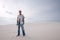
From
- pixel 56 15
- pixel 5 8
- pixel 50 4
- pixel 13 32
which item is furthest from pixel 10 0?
pixel 56 15

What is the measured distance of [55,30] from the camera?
2344 millimetres

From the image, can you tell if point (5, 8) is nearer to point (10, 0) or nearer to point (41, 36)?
point (10, 0)

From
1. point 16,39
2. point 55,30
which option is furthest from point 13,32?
point 55,30

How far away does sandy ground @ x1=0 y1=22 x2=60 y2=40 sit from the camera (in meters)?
2.29

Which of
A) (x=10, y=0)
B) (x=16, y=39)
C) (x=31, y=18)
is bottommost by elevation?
(x=16, y=39)

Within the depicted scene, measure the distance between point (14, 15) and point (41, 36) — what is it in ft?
2.05

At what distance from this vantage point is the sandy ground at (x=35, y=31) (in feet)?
7.53

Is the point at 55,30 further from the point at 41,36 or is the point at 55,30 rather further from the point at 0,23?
the point at 0,23

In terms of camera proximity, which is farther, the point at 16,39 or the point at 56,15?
the point at 56,15

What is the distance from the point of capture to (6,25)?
2375 mm

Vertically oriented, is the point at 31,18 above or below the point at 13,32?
above

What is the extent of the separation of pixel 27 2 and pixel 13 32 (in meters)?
0.62

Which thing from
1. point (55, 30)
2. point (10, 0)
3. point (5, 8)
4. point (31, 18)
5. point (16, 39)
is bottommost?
point (16, 39)

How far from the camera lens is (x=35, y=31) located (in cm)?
236
